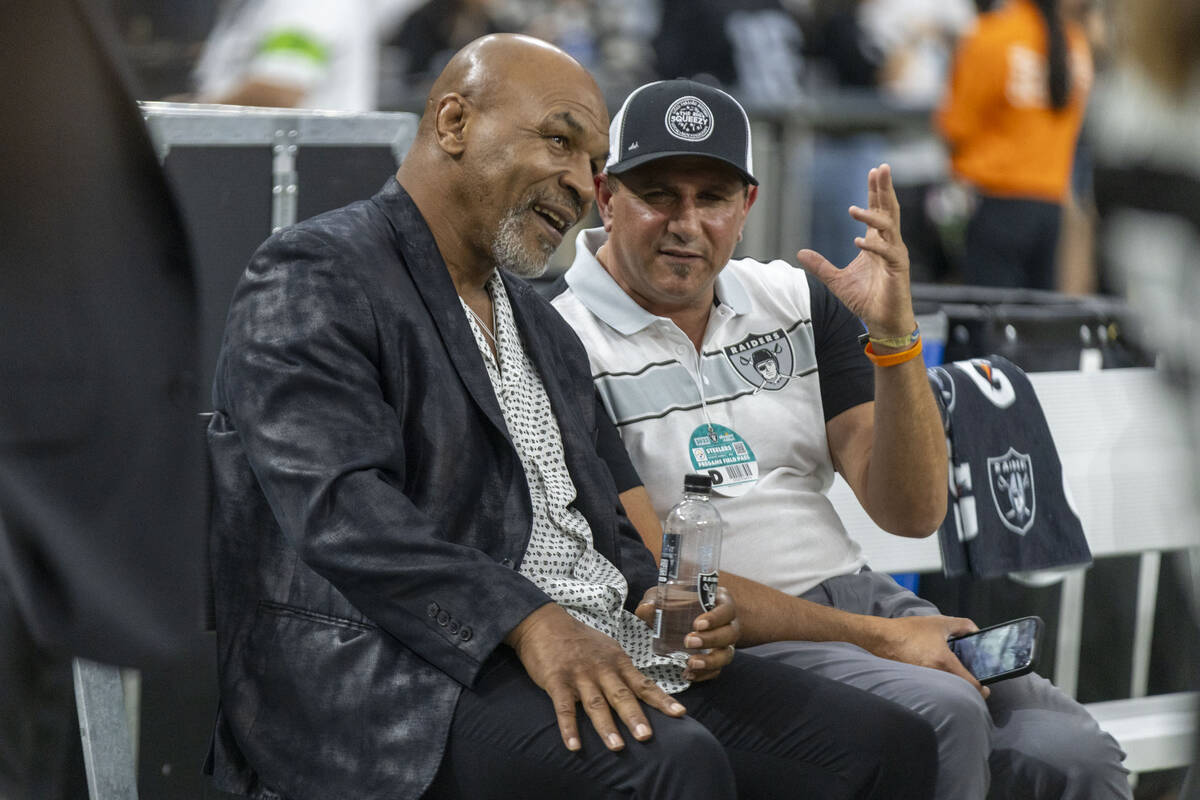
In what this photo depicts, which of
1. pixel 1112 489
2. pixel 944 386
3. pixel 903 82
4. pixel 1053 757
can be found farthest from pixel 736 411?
pixel 903 82

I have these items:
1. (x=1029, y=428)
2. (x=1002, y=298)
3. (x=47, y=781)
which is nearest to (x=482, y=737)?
(x=47, y=781)

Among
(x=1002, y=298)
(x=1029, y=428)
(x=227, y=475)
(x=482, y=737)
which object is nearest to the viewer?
(x=482, y=737)

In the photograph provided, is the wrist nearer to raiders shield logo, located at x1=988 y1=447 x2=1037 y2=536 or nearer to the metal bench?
raiders shield logo, located at x1=988 y1=447 x2=1037 y2=536

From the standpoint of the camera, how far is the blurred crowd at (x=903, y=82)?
759cm

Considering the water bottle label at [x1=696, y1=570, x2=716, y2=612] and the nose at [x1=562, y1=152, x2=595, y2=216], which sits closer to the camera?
the water bottle label at [x1=696, y1=570, x2=716, y2=612]

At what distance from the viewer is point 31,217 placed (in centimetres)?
136

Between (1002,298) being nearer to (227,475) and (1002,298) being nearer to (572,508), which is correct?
(572,508)

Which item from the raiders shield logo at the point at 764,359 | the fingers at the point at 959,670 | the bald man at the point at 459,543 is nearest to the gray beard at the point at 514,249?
the bald man at the point at 459,543

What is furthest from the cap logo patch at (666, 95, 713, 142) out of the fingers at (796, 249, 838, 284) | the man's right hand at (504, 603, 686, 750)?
the man's right hand at (504, 603, 686, 750)

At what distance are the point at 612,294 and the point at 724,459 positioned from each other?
1.40 feet

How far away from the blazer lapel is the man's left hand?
40 centimetres

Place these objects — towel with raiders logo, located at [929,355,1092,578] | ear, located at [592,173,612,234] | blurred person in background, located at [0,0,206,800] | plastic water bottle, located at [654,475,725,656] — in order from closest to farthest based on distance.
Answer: blurred person in background, located at [0,0,206,800], plastic water bottle, located at [654,475,725,656], ear, located at [592,173,612,234], towel with raiders logo, located at [929,355,1092,578]

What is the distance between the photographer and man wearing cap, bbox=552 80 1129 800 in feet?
9.22

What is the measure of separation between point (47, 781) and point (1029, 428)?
2.58 m
